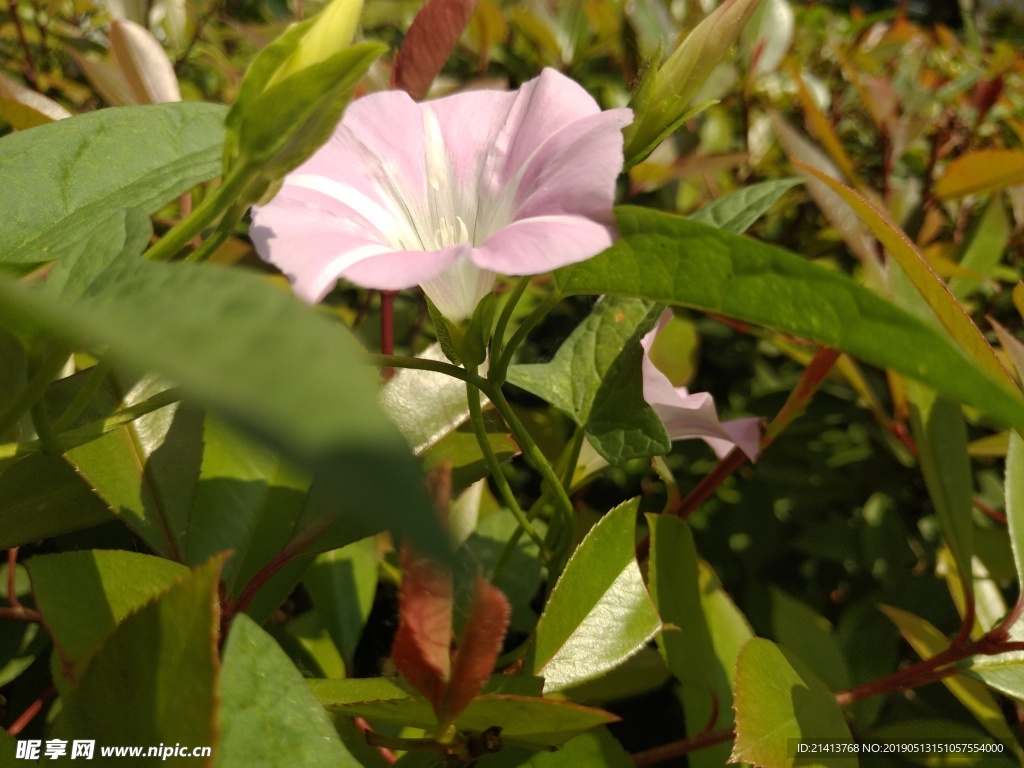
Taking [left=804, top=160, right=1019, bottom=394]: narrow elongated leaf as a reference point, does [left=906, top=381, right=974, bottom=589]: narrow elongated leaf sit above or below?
below

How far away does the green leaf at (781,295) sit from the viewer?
0.30 m

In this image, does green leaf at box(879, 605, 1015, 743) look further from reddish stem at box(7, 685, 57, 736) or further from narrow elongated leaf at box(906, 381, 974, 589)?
reddish stem at box(7, 685, 57, 736)

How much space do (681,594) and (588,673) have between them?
144mm

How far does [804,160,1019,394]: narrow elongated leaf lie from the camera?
Answer: 48 cm

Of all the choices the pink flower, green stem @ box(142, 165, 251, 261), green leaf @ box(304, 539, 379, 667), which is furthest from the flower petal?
green leaf @ box(304, 539, 379, 667)

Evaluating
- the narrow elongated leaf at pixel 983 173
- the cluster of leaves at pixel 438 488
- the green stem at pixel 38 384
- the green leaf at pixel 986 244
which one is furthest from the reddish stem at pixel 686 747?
the narrow elongated leaf at pixel 983 173

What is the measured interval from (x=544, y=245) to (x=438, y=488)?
0.40 feet

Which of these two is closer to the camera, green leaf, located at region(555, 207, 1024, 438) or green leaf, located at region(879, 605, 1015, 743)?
green leaf, located at region(555, 207, 1024, 438)

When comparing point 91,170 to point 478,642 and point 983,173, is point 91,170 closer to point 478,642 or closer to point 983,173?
point 478,642

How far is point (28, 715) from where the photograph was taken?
1.81 feet

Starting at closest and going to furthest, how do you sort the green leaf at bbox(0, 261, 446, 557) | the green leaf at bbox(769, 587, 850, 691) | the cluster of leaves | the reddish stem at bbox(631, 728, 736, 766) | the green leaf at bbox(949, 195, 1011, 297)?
the green leaf at bbox(0, 261, 446, 557)
the cluster of leaves
the reddish stem at bbox(631, 728, 736, 766)
the green leaf at bbox(769, 587, 850, 691)
the green leaf at bbox(949, 195, 1011, 297)

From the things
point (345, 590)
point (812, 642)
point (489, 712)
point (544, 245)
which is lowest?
point (812, 642)

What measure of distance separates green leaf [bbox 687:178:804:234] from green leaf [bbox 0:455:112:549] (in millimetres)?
435

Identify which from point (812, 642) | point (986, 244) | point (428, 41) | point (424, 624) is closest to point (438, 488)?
point (424, 624)
